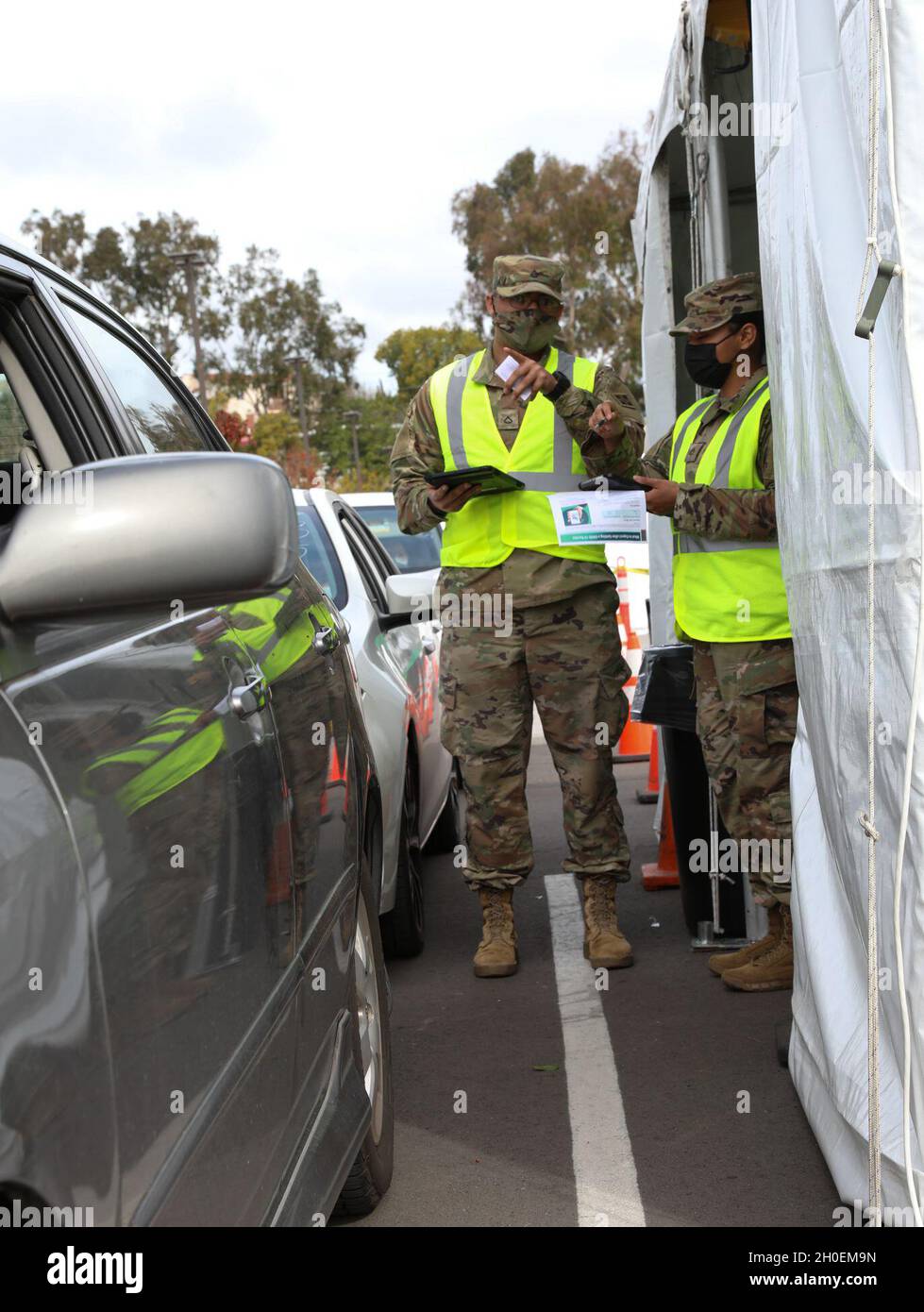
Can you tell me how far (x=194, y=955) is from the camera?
5.70 feet

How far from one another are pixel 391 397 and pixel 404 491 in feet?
219

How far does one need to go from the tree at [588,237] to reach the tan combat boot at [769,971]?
104ft

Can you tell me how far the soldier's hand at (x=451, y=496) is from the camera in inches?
198

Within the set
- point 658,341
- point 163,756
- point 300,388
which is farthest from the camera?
point 300,388

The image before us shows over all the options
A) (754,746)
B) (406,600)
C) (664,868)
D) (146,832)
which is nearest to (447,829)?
(664,868)

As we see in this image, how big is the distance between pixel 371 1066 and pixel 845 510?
60.2 inches

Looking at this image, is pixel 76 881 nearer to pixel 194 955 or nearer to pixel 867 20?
pixel 194 955

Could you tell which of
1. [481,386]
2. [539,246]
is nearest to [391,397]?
[539,246]

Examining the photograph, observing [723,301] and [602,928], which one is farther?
[602,928]

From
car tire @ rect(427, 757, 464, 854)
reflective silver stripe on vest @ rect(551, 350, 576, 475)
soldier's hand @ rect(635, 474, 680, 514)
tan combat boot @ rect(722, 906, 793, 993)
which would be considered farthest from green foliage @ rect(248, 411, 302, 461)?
tan combat boot @ rect(722, 906, 793, 993)

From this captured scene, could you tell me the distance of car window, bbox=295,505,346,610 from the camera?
5477 mm

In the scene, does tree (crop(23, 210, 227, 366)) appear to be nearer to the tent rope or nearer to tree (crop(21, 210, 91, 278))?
tree (crop(21, 210, 91, 278))

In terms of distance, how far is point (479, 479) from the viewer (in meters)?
4.93

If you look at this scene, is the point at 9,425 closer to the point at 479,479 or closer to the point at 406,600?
the point at 479,479
